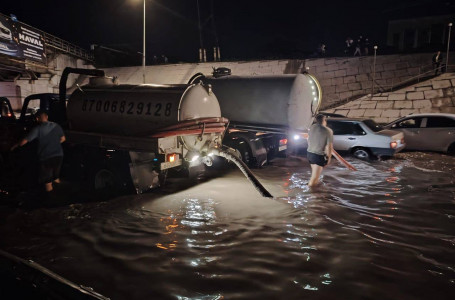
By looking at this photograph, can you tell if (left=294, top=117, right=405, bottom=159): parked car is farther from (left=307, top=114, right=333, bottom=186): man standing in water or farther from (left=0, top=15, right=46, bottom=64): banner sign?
(left=0, top=15, right=46, bottom=64): banner sign

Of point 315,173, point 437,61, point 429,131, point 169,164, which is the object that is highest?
point 437,61

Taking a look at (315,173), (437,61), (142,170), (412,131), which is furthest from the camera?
(437,61)

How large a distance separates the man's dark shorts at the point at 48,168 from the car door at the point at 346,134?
883 centimetres

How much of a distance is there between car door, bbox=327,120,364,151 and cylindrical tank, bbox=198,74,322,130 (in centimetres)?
215

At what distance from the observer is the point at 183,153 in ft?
23.4

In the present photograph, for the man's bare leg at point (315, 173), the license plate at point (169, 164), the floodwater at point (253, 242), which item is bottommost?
the floodwater at point (253, 242)

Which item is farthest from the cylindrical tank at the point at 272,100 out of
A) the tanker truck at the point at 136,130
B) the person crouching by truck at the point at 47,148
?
the person crouching by truck at the point at 47,148

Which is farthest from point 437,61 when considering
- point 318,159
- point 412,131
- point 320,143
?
point 318,159

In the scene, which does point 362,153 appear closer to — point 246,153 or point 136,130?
point 246,153

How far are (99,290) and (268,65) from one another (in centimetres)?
2334

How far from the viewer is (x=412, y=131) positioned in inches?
474

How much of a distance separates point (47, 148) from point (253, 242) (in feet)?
16.0

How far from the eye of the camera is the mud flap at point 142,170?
22.5 feet

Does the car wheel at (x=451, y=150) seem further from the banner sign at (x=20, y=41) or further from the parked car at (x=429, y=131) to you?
the banner sign at (x=20, y=41)
